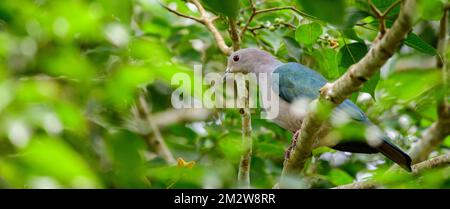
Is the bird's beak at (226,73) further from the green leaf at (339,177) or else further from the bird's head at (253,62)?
the green leaf at (339,177)

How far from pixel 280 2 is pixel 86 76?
2.53m

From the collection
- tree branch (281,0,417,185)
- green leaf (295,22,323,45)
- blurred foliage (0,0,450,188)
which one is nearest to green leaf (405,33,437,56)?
blurred foliage (0,0,450,188)

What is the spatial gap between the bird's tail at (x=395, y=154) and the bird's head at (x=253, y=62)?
1.33m

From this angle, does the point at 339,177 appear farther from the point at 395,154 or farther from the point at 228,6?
the point at 228,6

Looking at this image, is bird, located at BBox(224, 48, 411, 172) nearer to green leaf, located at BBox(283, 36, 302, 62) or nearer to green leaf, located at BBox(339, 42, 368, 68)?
green leaf, located at BBox(283, 36, 302, 62)

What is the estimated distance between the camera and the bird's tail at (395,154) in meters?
3.42

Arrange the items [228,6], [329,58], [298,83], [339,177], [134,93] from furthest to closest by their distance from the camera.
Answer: [339,177], [298,83], [329,58], [134,93], [228,6]

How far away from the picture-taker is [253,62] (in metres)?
4.85

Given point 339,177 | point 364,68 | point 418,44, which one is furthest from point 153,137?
point 364,68

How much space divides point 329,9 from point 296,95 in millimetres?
2931

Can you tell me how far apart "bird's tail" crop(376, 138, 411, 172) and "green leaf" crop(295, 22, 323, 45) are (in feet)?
2.38

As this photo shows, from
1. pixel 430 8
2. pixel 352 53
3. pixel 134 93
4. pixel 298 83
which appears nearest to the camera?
pixel 430 8
